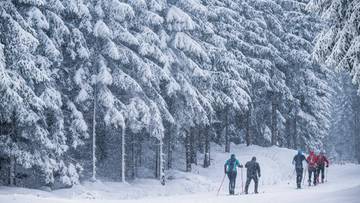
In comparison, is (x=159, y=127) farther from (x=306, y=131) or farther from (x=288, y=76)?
(x=306, y=131)

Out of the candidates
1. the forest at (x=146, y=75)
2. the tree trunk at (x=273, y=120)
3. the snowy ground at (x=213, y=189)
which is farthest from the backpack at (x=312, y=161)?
the tree trunk at (x=273, y=120)

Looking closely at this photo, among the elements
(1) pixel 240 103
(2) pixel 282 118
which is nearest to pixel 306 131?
(2) pixel 282 118

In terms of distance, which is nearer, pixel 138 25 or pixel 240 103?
pixel 138 25

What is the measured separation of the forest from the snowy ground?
0.95 m

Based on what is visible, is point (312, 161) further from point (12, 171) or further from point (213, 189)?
point (12, 171)

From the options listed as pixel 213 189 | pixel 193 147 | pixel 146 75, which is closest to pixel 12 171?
pixel 146 75

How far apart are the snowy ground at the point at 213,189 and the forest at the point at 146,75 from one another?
3.11ft

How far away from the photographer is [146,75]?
81.8 feet

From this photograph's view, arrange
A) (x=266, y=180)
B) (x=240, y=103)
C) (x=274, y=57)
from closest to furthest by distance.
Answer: (x=266, y=180)
(x=240, y=103)
(x=274, y=57)

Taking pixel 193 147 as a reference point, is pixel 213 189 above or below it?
below

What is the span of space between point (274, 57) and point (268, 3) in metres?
4.26

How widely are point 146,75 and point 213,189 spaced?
274 inches

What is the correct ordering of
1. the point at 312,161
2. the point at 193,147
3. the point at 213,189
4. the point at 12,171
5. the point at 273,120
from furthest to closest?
the point at 273,120, the point at 193,147, the point at 213,189, the point at 312,161, the point at 12,171

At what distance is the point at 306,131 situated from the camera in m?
44.7
